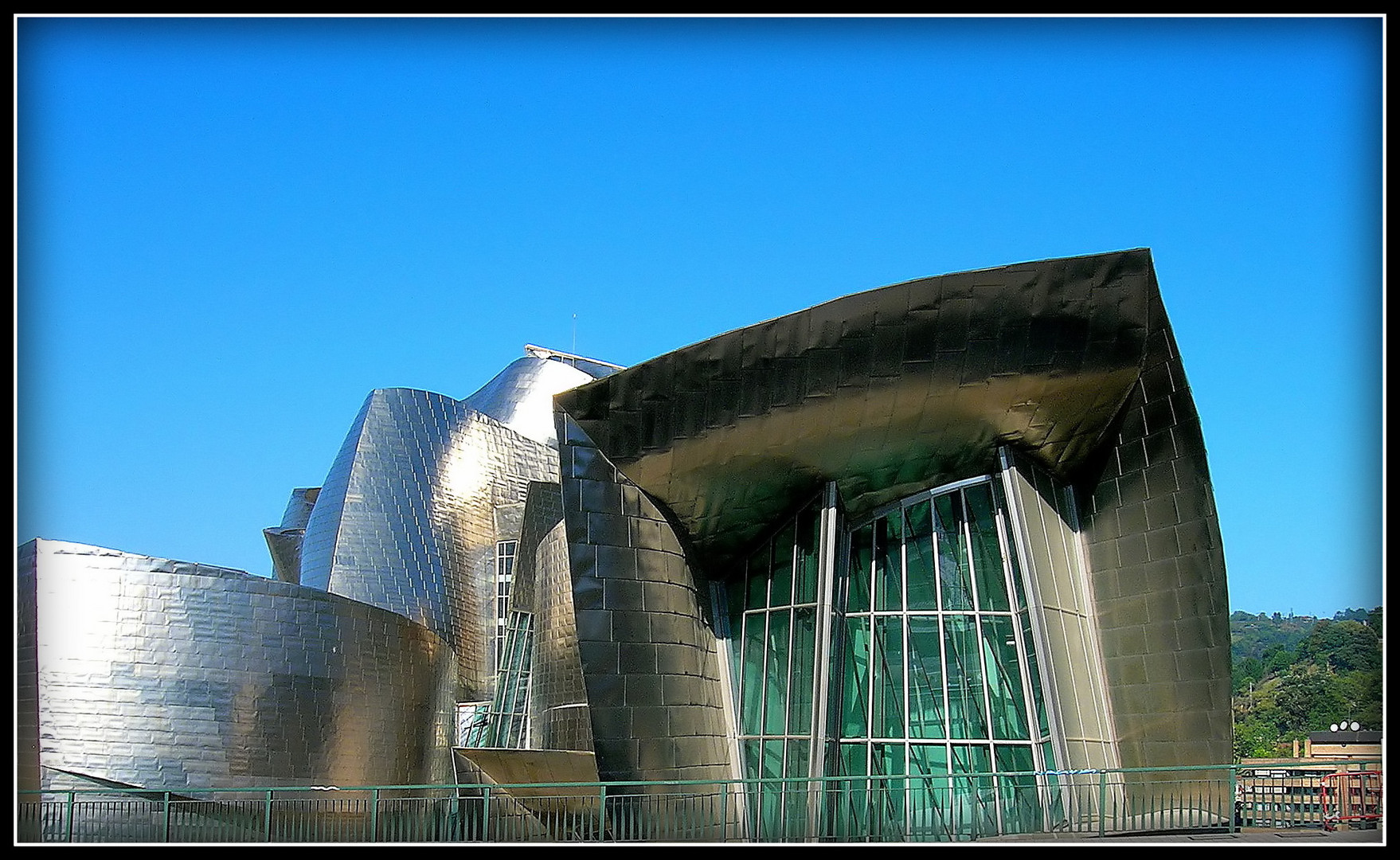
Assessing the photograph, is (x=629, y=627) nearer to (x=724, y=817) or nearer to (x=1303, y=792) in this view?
(x=724, y=817)

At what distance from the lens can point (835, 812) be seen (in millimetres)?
17938

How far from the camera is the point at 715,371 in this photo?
61.8 ft

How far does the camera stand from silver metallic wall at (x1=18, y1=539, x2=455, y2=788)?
23.0 metres

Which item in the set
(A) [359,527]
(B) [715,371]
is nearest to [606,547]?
(B) [715,371]

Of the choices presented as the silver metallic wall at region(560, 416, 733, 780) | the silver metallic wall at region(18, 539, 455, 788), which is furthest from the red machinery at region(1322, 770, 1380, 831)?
the silver metallic wall at region(18, 539, 455, 788)

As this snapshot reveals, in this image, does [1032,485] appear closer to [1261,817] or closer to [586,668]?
[1261,817]

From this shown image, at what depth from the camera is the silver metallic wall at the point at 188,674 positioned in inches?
906

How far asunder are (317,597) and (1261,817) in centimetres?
1800

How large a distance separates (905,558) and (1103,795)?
5294 millimetres

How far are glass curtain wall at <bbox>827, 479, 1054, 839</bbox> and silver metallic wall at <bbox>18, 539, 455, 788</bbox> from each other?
11734 millimetres

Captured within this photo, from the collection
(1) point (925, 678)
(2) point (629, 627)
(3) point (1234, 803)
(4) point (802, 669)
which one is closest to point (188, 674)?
(2) point (629, 627)

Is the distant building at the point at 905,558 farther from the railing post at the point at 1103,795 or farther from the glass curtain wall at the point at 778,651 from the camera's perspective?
the railing post at the point at 1103,795

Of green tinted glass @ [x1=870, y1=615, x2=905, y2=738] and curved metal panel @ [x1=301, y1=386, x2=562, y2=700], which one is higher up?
curved metal panel @ [x1=301, y1=386, x2=562, y2=700]

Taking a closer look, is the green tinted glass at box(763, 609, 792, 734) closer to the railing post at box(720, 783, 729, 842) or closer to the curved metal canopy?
the curved metal canopy
